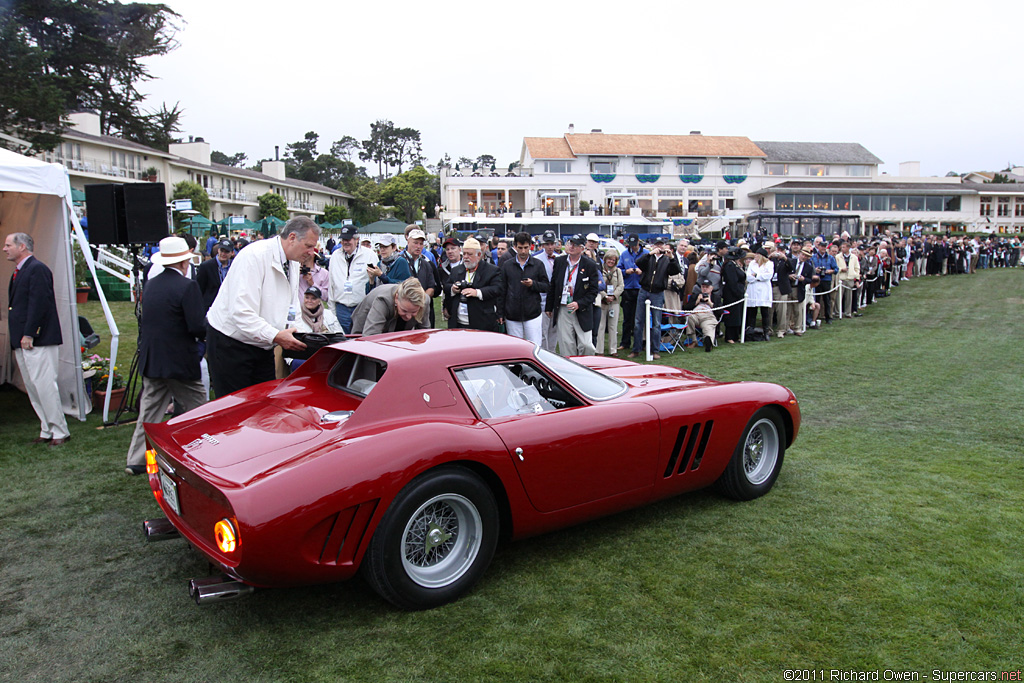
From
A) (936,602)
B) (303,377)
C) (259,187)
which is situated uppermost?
(259,187)

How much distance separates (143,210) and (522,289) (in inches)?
181

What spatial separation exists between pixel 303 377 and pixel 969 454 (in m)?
5.60

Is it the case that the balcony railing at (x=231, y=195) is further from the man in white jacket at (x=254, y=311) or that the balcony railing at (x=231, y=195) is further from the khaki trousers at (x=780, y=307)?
the man in white jacket at (x=254, y=311)

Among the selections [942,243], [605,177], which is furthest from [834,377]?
[605,177]

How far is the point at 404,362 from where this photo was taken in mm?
3631

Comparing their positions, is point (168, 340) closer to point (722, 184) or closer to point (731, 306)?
point (731, 306)

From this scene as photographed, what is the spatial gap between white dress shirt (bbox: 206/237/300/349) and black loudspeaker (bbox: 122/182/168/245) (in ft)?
12.1

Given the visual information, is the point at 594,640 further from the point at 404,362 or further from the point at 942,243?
the point at 942,243

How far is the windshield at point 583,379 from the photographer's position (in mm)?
4121

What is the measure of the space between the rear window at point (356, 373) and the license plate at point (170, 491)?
1.03 m

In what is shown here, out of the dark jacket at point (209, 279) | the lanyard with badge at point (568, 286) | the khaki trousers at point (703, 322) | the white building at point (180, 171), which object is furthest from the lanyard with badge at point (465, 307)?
the white building at point (180, 171)

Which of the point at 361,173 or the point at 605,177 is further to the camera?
the point at 361,173

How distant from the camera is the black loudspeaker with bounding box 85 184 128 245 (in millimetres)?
7785

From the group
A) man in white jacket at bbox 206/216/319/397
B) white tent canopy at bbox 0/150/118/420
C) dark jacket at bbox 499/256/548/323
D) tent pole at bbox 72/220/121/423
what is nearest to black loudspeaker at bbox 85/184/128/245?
white tent canopy at bbox 0/150/118/420
